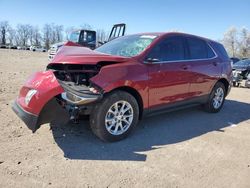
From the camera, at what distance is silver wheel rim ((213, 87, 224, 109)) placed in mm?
6418

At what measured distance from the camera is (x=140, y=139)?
450 centimetres

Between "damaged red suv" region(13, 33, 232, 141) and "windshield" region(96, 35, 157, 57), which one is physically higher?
"windshield" region(96, 35, 157, 57)

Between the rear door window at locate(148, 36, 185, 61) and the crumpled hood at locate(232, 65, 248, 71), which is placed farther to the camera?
the crumpled hood at locate(232, 65, 248, 71)

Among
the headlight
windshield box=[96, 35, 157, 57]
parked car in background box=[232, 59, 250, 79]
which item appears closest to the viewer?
the headlight

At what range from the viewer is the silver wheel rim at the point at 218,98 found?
6418 millimetres

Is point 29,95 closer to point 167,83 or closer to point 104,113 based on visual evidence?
point 104,113

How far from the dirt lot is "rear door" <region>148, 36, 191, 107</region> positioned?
0.64 m

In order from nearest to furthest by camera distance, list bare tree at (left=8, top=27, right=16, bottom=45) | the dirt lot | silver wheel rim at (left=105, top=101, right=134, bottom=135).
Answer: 1. the dirt lot
2. silver wheel rim at (left=105, top=101, right=134, bottom=135)
3. bare tree at (left=8, top=27, right=16, bottom=45)

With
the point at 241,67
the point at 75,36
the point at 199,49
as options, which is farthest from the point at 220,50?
the point at 75,36

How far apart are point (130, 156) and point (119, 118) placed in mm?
703

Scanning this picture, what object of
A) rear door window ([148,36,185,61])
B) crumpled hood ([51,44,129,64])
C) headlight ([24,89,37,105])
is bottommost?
headlight ([24,89,37,105])

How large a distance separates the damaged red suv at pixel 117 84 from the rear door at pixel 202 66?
0.08 feet

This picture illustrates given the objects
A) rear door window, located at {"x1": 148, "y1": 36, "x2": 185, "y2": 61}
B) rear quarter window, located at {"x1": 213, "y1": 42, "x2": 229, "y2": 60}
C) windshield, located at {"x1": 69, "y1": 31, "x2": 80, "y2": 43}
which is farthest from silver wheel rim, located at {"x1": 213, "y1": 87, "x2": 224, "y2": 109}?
windshield, located at {"x1": 69, "y1": 31, "x2": 80, "y2": 43}

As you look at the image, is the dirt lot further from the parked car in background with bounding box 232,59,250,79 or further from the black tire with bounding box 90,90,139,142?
the parked car in background with bounding box 232,59,250,79
